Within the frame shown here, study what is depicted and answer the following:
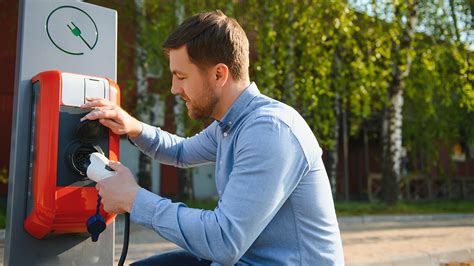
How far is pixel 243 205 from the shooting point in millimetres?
1449

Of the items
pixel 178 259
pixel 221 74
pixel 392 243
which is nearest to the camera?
pixel 221 74

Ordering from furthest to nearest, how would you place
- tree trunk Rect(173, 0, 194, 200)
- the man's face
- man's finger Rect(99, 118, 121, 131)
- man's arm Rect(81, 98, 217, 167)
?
tree trunk Rect(173, 0, 194, 200) < man's arm Rect(81, 98, 217, 167) < man's finger Rect(99, 118, 121, 131) < the man's face

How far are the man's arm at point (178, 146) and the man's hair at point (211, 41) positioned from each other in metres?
0.56

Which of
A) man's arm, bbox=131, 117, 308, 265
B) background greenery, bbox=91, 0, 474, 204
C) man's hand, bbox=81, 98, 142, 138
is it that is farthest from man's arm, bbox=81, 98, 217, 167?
background greenery, bbox=91, 0, 474, 204

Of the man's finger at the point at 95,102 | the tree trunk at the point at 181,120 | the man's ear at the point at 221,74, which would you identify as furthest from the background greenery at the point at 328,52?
the man's ear at the point at 221,74

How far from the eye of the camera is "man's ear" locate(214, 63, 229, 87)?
1655 millimetres

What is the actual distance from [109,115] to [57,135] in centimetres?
20

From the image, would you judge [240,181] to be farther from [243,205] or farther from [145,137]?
[145,137]

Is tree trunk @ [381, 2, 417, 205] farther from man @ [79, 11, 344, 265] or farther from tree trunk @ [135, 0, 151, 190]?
man @ [79, 11, 344, 265]

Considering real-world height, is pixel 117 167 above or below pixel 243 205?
above

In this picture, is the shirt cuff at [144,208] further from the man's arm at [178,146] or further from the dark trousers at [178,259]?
the man's arm at [178,146]

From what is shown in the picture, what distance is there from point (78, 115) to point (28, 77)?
305 millimetres

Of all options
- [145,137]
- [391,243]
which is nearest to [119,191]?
[145,137]

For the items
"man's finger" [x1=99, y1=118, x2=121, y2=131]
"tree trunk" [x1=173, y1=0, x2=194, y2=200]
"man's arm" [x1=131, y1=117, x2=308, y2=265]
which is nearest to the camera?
"man's arm" [x1=131, y1=117, x2=308, y2=265]
